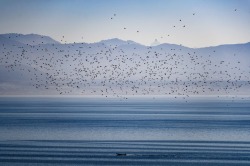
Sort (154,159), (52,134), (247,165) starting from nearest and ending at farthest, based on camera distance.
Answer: (247,165) → (154,159) → (52,134)

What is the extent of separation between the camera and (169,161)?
4962 centimetres

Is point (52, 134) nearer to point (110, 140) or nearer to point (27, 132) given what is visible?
point (27, 132)

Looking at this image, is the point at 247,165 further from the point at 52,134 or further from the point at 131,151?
the point at 52,134

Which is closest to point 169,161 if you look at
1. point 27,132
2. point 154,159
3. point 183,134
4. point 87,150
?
point 154,159

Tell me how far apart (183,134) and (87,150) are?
2102 centimetres

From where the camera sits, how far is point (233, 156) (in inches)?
2067

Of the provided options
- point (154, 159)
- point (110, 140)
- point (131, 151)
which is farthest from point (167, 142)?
point (154, 159)

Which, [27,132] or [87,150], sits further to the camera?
[27,132]

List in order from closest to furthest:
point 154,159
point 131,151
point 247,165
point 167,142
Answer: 1. point 247,165
2. point 154,159
3. point 131,151
4. point 167,142

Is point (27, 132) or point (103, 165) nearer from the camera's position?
point (103, 165)

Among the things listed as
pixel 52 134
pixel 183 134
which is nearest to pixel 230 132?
pixel 183 134

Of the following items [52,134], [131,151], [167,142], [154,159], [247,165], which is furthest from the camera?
[52,134]

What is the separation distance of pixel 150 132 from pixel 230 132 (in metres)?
9.70

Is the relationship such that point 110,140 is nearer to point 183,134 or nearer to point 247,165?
point 183,134
